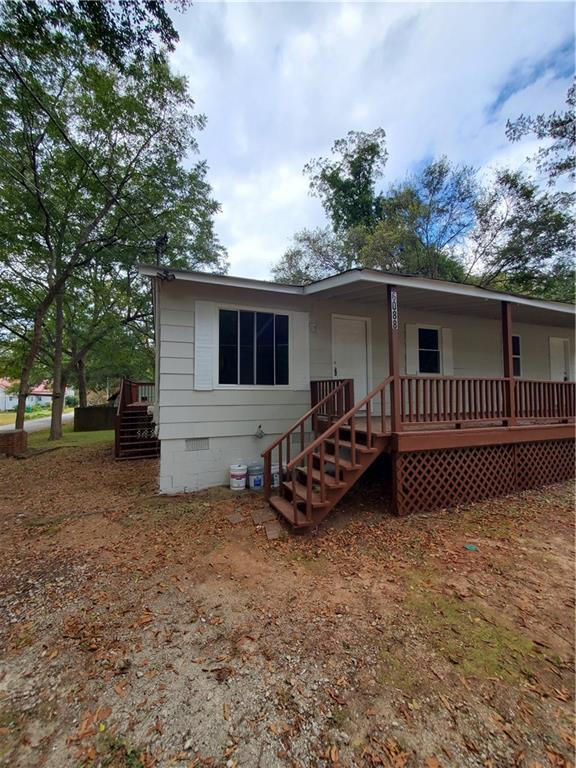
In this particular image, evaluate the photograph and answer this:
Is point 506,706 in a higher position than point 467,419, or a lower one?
lower

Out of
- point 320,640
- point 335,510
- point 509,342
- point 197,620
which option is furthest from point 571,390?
point 197,620

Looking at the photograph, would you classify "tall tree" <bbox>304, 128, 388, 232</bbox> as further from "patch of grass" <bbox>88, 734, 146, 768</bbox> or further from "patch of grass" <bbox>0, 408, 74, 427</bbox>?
"patch of grass" <bbox>0, 408, 74, 427</bbox>

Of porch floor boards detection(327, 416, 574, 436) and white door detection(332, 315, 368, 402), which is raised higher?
white door detection(332, 315, 368, 402)

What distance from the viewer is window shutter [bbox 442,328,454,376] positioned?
A: 25.8 feet

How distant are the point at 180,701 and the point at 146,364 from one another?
1938cm

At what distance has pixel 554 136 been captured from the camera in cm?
1126

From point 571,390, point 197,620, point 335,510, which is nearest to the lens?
point 197,620

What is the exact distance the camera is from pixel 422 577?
10.4ft

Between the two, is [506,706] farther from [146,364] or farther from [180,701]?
[146,364]

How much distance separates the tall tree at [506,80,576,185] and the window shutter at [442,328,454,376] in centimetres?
931

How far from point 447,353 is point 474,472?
3.53 metres

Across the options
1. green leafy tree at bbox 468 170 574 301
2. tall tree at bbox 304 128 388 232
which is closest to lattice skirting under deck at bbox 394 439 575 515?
green leafy tree at bbox 468 170 574 301

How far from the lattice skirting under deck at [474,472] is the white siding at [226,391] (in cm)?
236

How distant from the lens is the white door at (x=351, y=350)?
22.3 ft
